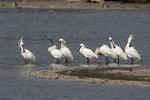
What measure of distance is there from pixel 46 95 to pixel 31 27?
24.2 metres

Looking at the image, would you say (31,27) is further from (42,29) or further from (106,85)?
(106,85)

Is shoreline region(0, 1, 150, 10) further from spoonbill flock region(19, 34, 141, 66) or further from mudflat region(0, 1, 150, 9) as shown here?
spoonbill flock region(19, 34, 141, 66)

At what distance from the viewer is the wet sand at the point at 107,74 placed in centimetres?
1855

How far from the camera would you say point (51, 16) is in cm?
5006

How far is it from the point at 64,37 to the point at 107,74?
15505 mm

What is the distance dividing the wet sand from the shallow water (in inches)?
13.0

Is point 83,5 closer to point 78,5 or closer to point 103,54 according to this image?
point 78,5

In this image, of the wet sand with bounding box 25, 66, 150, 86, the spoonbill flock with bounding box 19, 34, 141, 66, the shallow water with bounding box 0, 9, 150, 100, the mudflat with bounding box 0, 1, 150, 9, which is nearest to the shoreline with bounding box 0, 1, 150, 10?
the mudflat with bounding box 0, 1, 150, 9

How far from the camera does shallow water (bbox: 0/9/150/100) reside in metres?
17.7

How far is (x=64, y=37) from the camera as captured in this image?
1372 inches

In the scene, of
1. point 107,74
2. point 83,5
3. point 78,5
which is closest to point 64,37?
point 107,74

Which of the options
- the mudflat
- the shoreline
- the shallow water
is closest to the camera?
the shallow water

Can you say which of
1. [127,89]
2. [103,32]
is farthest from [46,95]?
[103,32]

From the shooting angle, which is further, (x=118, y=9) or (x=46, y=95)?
(x=118, y=9)
